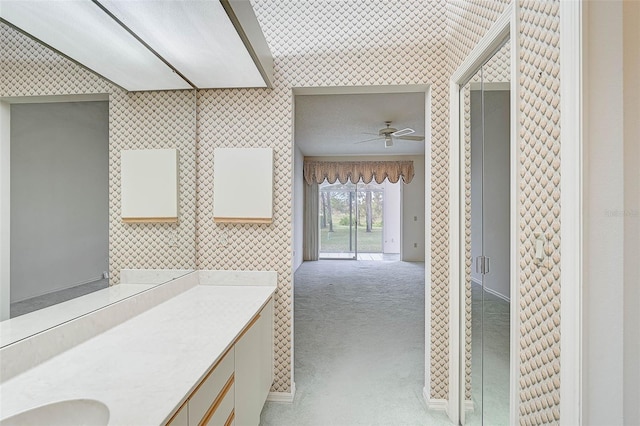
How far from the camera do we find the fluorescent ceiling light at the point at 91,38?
3.66ft

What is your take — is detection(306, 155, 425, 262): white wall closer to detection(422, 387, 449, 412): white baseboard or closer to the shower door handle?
detection(422, 387, 449, 412): white baseboard

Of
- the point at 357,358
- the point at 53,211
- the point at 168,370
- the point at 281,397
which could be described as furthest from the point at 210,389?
the point at 357,358

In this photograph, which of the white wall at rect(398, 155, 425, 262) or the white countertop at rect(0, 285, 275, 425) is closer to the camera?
the white countertop at rect(0, 285, 275, 425)

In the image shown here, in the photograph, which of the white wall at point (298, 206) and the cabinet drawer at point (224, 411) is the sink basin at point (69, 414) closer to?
the cabinet drawer at point (224, 411)

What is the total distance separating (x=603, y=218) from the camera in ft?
2.89

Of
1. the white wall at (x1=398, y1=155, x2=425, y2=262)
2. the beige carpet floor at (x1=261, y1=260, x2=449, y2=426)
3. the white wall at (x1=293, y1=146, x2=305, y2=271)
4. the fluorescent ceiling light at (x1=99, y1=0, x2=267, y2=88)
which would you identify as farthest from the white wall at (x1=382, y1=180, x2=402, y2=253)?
the fluorescent ceiling light at (x1=99, y1=0, x2=267, y2=88)

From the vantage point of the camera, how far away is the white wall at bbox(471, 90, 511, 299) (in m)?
1.44

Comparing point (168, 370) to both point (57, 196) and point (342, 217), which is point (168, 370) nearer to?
point (57, 196)

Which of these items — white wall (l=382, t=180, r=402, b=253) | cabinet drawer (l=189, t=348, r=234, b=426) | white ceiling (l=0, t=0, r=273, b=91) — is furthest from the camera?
white wall (l=382, t=180, r=402, b=253)

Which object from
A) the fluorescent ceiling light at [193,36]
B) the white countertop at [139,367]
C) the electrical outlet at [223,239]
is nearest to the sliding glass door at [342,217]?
the electrical outlet at [223,239]

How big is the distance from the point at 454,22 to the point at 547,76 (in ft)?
3.88

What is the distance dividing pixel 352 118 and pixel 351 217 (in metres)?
4.05

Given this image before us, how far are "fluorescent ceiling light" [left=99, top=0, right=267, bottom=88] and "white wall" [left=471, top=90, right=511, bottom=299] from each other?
4.47ft

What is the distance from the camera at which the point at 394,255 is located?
347 inches
